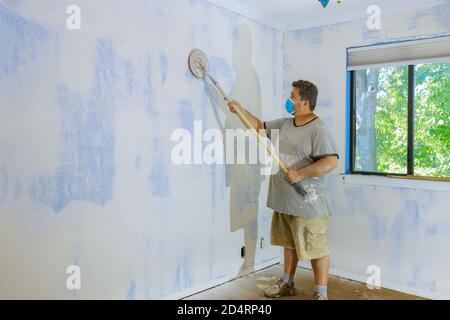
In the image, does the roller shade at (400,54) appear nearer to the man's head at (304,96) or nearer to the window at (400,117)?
the window at (400,117)

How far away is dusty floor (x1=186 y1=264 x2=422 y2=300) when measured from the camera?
284 cm

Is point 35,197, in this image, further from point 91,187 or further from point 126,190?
point 126,190

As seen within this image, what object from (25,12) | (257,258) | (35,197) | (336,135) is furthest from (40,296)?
(336,135)

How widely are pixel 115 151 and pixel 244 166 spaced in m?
1.23

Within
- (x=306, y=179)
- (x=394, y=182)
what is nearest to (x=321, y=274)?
(x=306, y=179)

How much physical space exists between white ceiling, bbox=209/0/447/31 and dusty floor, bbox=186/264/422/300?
2.09m

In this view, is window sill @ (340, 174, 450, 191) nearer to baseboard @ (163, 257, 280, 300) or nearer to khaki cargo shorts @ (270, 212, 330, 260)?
khaki cargo shorts @ (270, 212, 330, 260)

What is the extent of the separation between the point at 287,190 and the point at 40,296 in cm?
156

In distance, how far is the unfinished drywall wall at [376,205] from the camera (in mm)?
2836

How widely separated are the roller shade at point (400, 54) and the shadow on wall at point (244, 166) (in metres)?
0.82

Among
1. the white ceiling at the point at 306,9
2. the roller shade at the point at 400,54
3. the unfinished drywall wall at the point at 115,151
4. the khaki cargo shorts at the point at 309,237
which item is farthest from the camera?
the white ceiling at the point at 306,9

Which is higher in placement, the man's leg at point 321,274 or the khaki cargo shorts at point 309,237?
the khaki cargo shorts at point 309,237

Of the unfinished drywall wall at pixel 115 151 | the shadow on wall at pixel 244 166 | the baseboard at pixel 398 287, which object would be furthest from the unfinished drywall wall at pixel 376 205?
the unfinished drywall wall at pixel 115 151

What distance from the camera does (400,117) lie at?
3.09 m
